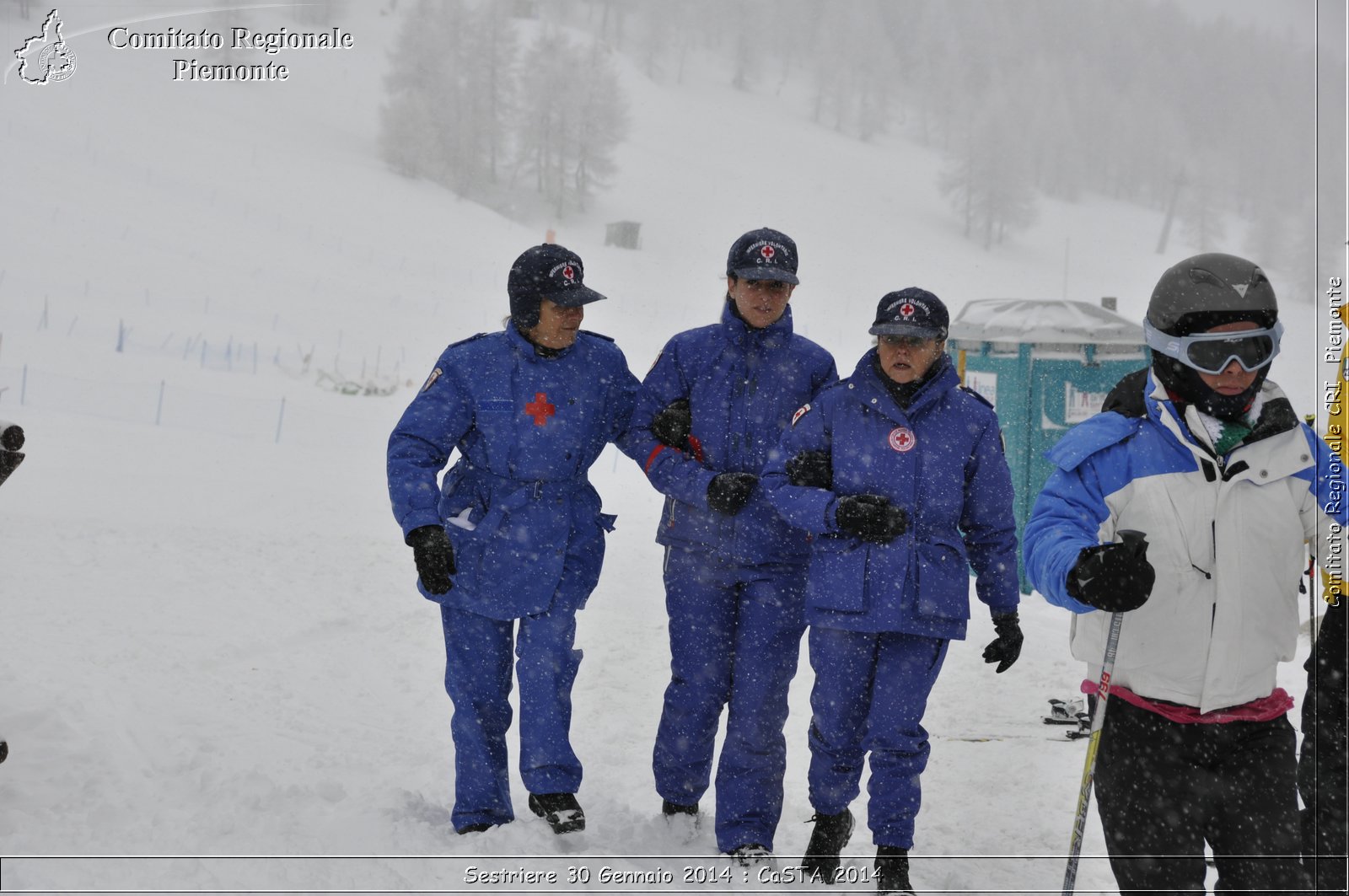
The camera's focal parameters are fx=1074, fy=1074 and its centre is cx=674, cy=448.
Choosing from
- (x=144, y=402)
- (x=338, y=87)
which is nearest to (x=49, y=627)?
(x=144, y=402)

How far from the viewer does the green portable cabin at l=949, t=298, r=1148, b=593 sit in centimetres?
805

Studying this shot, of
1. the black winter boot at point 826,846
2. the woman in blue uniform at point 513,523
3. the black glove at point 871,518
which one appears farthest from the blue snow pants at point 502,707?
the black glove at point 871,518

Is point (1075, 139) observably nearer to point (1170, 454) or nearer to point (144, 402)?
point (144, 402)

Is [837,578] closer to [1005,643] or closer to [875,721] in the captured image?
[875,721]

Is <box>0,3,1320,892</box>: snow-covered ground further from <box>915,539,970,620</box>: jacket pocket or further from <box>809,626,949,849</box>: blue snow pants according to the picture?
<box>915,539,970,620</box>: jacket pocket

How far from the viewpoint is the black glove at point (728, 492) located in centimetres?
360

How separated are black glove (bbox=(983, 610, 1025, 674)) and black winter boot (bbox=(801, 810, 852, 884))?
73 cm

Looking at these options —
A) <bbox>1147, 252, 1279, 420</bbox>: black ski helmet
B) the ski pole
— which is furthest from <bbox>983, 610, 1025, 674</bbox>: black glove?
<bbox>1147, 252, 1279, 420</bbox>: black ski helmet

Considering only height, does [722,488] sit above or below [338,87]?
below

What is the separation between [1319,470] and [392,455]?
8.98ft

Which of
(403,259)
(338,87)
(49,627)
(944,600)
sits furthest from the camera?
(338,87)

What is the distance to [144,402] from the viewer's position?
14.5 metres

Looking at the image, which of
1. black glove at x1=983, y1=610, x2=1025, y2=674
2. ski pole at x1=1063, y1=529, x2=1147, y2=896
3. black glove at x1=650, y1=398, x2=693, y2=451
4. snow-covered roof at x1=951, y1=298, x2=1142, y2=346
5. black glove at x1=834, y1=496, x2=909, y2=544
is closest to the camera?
ski pole at x1=1063, y1=529, x2=1147, y2=896

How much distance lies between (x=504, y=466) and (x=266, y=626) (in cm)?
348
